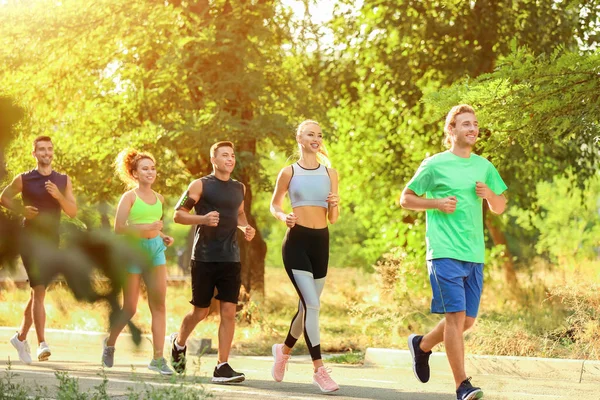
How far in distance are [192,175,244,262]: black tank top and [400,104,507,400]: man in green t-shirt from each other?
1.85 meters

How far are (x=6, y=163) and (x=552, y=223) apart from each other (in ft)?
147

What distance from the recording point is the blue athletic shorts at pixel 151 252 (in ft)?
5.30

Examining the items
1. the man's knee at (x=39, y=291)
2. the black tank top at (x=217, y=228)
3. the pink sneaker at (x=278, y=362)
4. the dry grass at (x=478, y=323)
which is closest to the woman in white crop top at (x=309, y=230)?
the pink sneaker at (x=278, y=362)

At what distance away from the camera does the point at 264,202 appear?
35.9 meters

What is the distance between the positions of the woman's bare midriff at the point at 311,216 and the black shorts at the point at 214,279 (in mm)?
845

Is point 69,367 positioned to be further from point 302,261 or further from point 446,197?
point 446,197

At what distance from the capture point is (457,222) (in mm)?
6715

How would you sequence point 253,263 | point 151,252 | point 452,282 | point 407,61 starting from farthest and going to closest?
point 407,61
point 253,263
point 452,282
point 151,252

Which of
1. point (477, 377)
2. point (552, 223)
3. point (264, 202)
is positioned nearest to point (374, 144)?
point (477, 377)

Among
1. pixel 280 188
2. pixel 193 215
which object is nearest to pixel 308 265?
pixel 280 188

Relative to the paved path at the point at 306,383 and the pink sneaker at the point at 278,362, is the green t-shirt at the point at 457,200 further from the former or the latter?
the pink sneaker at the point at 278,362

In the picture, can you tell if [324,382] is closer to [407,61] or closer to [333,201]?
[333,201]

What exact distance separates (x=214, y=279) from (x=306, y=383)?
1.16 m

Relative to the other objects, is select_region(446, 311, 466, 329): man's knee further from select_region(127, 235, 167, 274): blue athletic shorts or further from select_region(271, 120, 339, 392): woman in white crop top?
select_region(127, 235, 167, 274): blue athletic shorts
